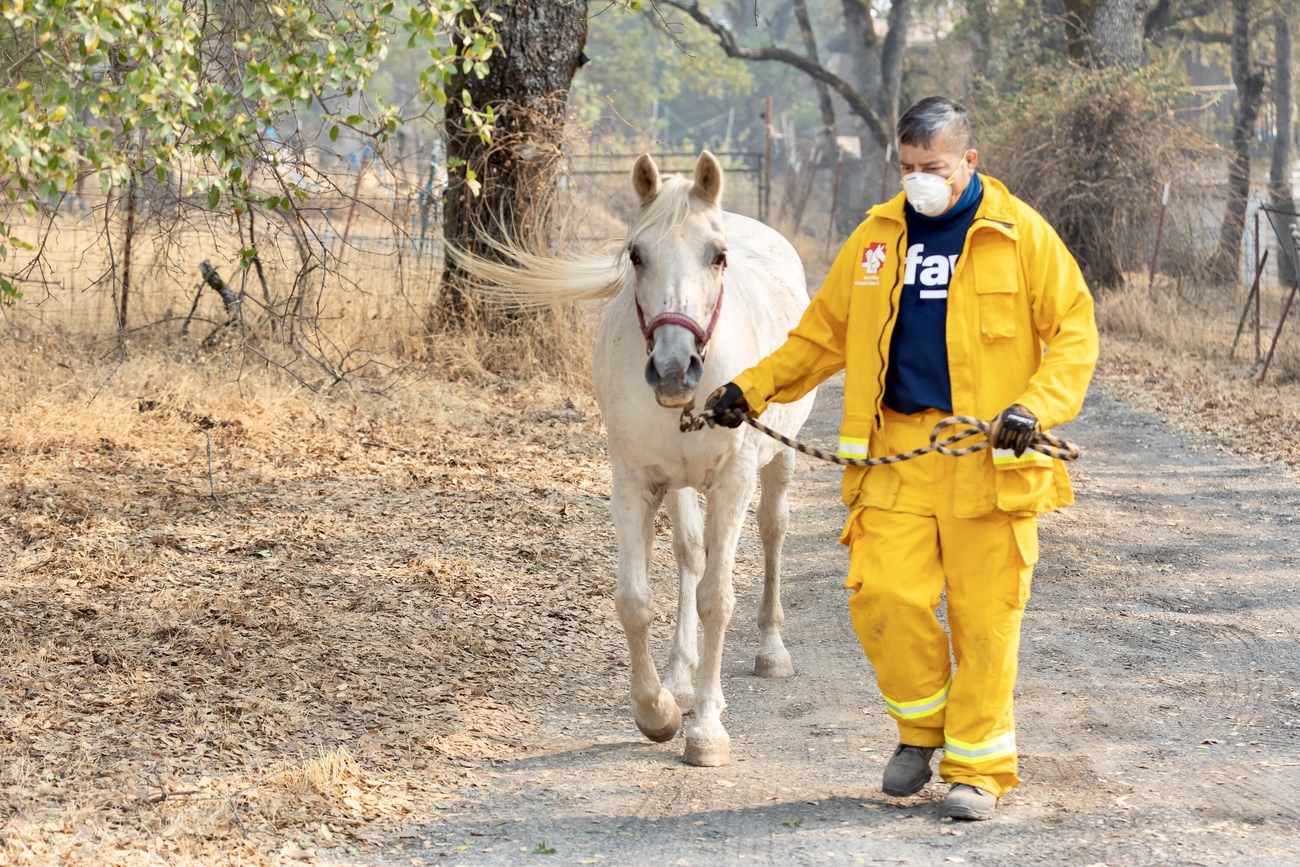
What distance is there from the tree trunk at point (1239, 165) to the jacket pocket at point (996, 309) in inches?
513

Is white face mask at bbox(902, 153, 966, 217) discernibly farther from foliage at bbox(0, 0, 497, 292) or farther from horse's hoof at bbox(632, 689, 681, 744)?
foliage at bbox(0, 0, 497, 292)

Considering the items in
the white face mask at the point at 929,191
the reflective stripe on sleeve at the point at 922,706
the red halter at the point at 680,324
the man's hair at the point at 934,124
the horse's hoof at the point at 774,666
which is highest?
the man's hair at the point at 934,124

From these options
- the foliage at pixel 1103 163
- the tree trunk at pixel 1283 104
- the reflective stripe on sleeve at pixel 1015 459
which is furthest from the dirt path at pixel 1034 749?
the tree trunk at pixel 1283 104

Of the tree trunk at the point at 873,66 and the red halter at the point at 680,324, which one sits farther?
the tree trunk at the point at 873,66

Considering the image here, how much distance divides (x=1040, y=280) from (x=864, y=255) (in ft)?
1.69

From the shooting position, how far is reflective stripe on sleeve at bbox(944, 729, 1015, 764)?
3568mm

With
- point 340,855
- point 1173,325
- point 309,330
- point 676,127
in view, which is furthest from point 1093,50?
point 676,127

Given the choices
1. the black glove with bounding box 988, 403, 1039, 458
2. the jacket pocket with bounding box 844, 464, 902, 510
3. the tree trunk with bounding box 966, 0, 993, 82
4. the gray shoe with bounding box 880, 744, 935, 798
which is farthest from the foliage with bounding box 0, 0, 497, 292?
the tree trunk with bounding box 966, 0, 993, 82

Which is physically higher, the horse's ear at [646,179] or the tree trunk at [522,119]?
the tree trunk at [522,119]

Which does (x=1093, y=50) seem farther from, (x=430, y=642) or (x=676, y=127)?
(x=676, y=127)

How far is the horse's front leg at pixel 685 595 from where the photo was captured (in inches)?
181

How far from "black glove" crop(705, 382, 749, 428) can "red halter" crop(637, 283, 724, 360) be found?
14 centimetres

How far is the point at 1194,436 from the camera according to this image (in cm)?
950

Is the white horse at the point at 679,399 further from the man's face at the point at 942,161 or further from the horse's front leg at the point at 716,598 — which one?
the man's face at the point at 942,161
